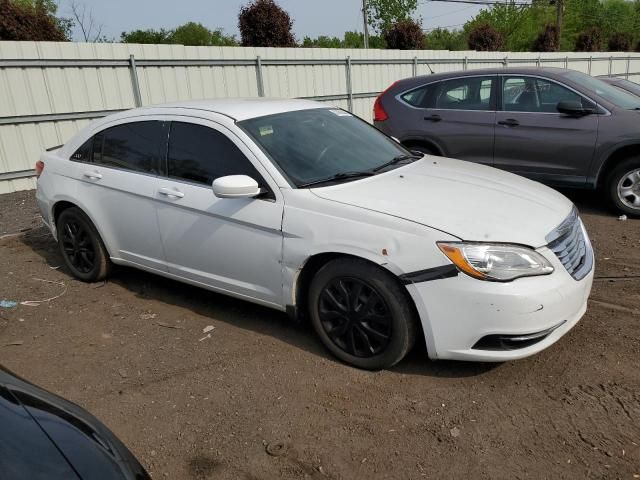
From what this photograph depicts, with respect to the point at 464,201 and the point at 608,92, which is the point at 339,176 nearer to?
the point at 464,201

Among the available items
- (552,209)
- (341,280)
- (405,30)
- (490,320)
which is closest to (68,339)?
(341,280)

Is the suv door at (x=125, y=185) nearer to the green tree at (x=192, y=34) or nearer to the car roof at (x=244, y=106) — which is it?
the car roof at (x=244, y=106)

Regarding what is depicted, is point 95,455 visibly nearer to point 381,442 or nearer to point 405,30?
point 381,442

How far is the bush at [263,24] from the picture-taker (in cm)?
1514

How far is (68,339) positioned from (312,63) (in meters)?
10.6

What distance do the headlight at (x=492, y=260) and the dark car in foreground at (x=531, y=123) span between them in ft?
13.2

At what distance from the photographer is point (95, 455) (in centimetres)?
179

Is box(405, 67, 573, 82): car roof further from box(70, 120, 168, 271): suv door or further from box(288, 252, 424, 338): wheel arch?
box(288, 252, 424, 338): wheel arch

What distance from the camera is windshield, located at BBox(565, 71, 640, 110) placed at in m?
6.53

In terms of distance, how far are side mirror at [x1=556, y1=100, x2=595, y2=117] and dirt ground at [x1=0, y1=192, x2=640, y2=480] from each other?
250cm

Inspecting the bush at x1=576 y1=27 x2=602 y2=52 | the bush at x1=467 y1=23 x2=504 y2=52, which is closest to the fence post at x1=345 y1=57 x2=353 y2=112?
the bush at x1=467 y1=23 x2=504 y2=52

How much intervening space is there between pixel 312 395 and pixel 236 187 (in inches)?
53.0

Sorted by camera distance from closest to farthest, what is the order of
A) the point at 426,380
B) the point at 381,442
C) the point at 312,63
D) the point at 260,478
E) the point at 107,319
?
the point at 260,478 < the point at 381,442 < the point at 426,380 < the point at 107,319 < the point at 312,63

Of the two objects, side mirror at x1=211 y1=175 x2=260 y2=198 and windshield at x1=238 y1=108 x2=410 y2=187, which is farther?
windshield at x1=238 y1=108 x2=410 y2=187
